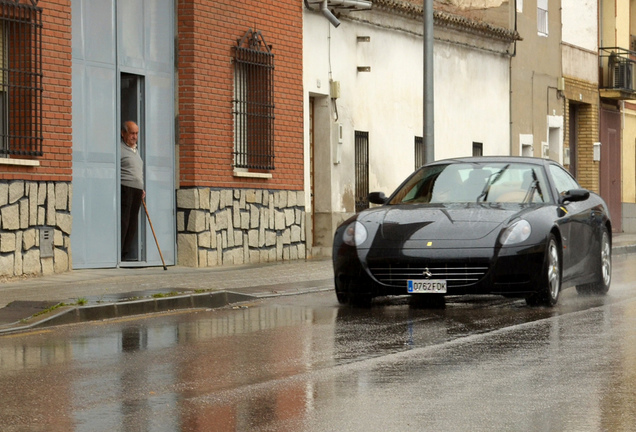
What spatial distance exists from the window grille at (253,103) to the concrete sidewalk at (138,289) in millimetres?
1933

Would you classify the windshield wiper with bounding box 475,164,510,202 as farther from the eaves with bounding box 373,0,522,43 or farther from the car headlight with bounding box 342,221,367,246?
the eaves with bounding box 373,0,522,43

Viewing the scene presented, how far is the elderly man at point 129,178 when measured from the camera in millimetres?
18016

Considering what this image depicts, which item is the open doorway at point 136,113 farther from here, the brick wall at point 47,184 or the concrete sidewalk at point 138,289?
the brick wall at point 47,184

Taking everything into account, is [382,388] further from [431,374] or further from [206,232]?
[206,232]

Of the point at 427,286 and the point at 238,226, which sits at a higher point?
the point at 238,226

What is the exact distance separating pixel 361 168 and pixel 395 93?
2052mm

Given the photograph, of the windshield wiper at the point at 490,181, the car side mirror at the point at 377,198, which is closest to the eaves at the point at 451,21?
the car side mirror at the point at 377,198

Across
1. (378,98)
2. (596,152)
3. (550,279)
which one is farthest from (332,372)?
(596,152)

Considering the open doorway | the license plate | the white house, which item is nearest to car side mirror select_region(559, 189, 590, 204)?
the license plate

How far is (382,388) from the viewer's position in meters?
7.49

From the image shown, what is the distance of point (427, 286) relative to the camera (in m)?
12.1

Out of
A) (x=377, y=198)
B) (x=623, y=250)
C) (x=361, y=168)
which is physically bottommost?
(x=623, y=250)

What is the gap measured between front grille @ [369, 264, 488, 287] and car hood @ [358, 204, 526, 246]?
270 millimetres

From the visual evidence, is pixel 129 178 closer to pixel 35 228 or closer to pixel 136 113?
pixel 136 113
